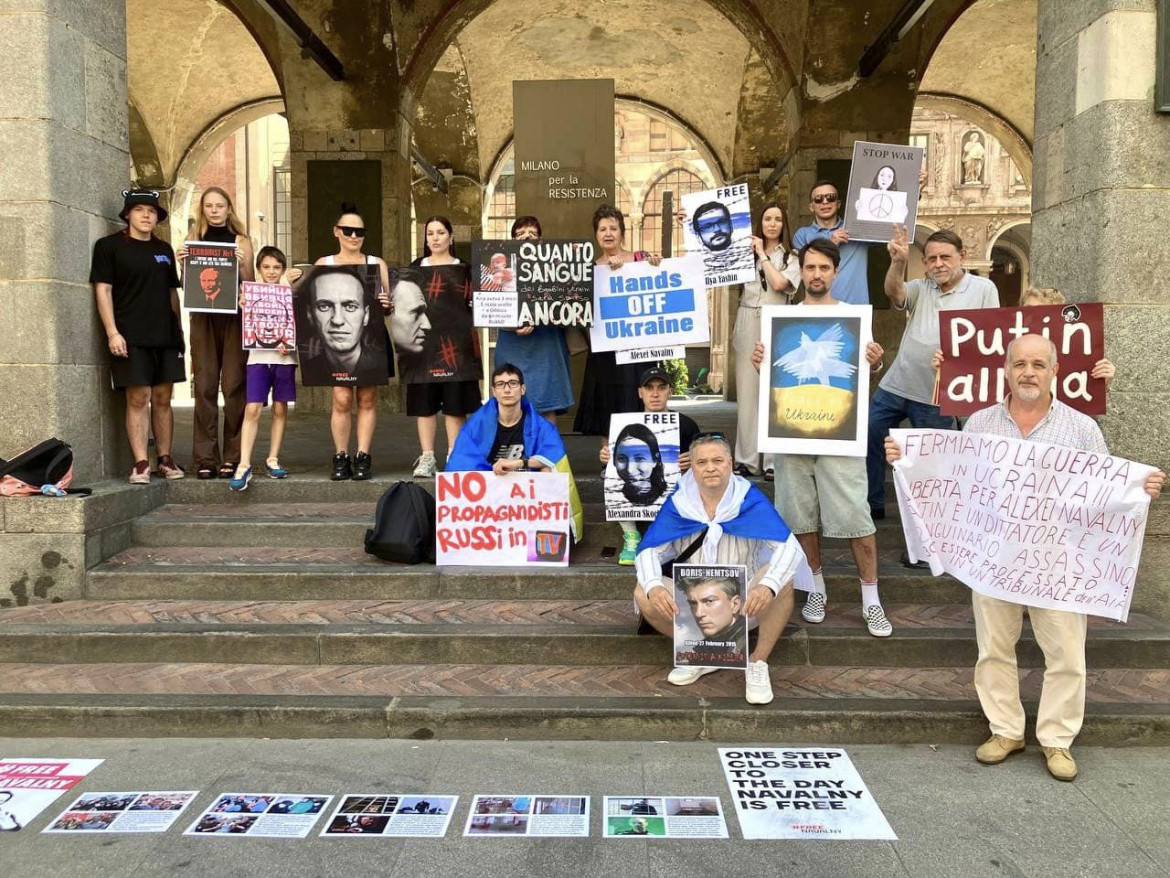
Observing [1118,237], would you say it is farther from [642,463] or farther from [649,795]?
[649,795]

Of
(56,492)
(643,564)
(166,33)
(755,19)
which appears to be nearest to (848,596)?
(643,564)

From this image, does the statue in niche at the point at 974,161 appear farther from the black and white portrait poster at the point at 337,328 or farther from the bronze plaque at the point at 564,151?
the black and white portrait poster at the point at 337,328

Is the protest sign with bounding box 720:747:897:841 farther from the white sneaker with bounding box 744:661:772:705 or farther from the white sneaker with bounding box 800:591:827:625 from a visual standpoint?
the white sneaker with bounding box 800:591:827:625

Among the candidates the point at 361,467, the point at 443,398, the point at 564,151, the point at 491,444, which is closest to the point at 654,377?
the point at 491,444

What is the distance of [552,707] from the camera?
13.6 feet

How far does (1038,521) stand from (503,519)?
2938mm

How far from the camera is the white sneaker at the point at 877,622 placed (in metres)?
4.64

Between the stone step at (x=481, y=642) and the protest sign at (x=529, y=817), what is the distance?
122cm

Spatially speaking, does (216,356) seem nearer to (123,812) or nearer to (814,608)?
(123,812)

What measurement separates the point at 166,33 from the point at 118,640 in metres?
14.9

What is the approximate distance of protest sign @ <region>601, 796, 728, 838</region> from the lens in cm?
323

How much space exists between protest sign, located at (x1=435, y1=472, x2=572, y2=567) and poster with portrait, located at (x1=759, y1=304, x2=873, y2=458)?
1373 mm

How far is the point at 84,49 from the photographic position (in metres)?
5.68

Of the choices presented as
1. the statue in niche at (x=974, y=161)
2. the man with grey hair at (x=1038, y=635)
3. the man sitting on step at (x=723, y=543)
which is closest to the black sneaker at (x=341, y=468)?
the man sitting on step at (x=723, y=543)
